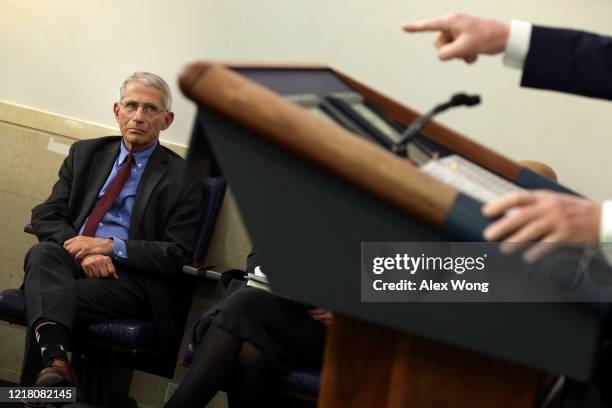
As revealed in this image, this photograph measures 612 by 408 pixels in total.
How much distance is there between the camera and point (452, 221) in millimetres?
1129

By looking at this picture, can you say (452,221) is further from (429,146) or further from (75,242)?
(75,242)

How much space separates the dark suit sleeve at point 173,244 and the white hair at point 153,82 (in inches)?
19.2

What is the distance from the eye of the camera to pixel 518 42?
1.63 meters

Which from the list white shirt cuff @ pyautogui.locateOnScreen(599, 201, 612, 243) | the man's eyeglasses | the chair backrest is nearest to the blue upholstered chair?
the chair backrest

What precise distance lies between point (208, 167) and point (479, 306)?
0.60 metres

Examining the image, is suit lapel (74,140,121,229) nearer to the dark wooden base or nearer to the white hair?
the white hair

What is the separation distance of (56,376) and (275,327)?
2.83ft

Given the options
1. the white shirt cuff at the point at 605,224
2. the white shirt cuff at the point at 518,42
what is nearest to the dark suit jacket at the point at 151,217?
the white shirt cuff at the point at 518,42

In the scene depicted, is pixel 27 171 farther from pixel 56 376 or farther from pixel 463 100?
pixel 463 100

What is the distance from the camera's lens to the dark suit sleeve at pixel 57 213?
→ 3.88 m

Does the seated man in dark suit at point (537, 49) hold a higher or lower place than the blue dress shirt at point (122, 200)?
higher

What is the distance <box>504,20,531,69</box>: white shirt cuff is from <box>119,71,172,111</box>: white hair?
8.98 feet

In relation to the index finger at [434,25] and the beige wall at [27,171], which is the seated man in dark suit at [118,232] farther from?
the index finger at [434,25]

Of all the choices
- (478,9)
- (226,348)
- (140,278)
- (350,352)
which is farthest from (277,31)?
(350,352)
